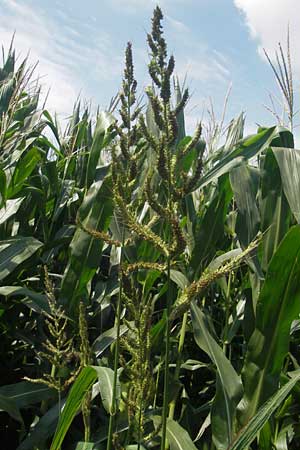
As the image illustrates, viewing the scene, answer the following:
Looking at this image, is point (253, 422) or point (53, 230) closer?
point (253, 422)

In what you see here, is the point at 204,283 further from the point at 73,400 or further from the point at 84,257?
the point at 84,257

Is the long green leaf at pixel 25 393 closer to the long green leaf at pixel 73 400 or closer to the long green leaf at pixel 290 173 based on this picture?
the long green leaf at pixel 73 400

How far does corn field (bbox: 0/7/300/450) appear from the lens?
0.93m

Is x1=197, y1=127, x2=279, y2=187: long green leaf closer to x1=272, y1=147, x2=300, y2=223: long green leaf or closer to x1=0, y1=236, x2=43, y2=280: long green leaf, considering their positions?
x1=272, y1=147, x2=300, y2=223: long green leaf

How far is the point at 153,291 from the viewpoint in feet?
7.99

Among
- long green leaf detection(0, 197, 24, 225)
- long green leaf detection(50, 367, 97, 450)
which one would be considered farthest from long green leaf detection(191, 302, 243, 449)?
long green leaf detection(0, 197, 24, 225)

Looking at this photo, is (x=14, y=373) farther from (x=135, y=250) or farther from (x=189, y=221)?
(x=189, y=221)

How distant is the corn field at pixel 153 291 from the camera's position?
0.93 metres

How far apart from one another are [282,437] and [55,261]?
4.15ft

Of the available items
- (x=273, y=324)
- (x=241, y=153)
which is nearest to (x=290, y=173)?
(x=241, y=153)

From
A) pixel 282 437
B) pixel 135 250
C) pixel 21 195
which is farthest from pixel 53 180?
pixel 282 437

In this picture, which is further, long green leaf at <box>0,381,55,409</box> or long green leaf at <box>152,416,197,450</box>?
long green leaf at <box>0,381,55,409</box>

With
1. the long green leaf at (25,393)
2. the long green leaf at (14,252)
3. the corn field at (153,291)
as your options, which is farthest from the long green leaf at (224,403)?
the long green leaf at (14,252)

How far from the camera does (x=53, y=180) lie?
2496 millimetres
